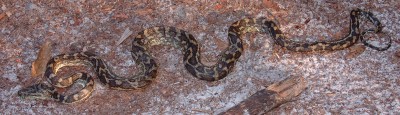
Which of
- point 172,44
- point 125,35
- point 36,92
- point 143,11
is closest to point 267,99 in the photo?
point 172,44

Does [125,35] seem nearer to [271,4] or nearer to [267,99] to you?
[271,4]

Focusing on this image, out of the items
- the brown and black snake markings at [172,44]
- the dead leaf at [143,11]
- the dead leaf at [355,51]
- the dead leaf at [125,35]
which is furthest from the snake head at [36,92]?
the dead leaf at [355,51]

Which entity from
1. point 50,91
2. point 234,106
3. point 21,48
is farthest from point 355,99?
point 21,48

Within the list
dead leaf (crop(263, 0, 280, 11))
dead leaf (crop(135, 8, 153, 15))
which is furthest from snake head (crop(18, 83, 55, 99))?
dead leaf (crop(263, 0, 280, 11))

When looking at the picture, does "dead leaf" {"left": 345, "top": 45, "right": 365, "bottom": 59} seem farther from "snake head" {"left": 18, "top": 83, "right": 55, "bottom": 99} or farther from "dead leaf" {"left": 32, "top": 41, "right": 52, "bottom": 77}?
"dead leaf" {"left": 32, "top": 41, "right": 52, "bottom": 77}

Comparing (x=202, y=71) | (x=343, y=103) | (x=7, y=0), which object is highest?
(x=7, y=0)

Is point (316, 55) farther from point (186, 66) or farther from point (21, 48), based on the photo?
point (21, 48)
